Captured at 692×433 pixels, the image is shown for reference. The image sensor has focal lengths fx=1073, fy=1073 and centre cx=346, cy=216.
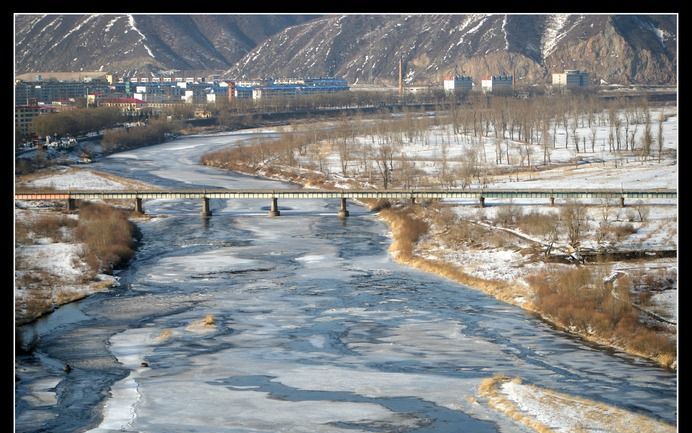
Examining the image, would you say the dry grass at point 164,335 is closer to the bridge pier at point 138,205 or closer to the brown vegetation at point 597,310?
the brown vegetation at point 597,310

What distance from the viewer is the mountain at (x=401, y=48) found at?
135625 millimetres

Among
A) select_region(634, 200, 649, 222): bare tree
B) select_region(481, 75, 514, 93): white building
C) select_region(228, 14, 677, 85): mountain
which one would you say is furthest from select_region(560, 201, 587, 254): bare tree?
select_region(228, 14, 677, 85): mountain

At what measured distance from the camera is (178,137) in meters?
85.1

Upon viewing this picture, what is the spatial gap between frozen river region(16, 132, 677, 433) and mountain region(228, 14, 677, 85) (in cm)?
10414

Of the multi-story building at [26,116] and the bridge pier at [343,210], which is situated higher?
the multi-story building at [26,116]

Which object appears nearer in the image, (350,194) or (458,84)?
(350,194)

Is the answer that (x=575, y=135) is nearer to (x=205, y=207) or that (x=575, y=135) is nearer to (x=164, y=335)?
(x=205, y=207)

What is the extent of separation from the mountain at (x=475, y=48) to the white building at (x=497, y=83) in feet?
33.7

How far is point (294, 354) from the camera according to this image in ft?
78.1

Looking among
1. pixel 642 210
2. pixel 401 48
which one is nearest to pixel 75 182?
pixel 642 210

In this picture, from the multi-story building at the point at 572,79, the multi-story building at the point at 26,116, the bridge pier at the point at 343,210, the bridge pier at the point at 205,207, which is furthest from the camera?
the multi-story building at the point at 572,79

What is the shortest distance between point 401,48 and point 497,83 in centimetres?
4104

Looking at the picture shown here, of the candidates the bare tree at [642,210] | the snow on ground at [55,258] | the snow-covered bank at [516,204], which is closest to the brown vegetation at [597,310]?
the snow-covered bank at [516,204]
